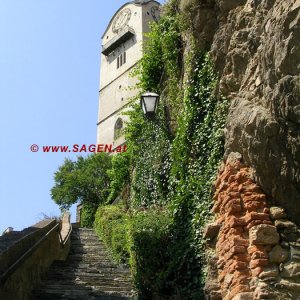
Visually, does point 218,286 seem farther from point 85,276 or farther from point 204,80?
point 85,276

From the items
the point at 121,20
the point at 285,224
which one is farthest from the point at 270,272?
the point at 121,20

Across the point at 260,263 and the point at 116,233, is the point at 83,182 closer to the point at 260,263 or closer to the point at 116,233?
the point at 116,233

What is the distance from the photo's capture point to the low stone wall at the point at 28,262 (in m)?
8.03

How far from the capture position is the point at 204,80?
892 cm

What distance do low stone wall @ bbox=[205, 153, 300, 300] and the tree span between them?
24.6m

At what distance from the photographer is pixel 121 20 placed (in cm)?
5222

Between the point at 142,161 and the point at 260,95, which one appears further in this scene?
the point at 142,161

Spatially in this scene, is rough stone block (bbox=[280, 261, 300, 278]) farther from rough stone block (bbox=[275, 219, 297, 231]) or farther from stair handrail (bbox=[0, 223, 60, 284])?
stair handrail (bbox=[0, 223, 60, 284])

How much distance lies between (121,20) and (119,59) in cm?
480

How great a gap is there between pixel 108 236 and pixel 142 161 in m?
3.55

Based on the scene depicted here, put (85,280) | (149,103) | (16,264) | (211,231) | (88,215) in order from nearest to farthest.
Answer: (211,231)
(16,264)
(149,103)
(85,280)
(88,215)

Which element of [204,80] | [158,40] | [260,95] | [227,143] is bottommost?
[227,143]

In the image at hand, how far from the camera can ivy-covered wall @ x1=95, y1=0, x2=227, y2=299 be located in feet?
26.3

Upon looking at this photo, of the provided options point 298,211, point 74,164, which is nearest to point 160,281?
point 298,211
